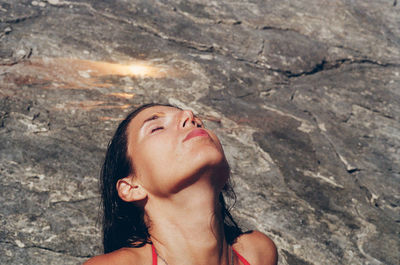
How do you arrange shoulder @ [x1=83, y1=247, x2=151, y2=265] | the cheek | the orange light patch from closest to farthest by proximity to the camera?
1. shoulder @ [x1=83, y1=247, x2=151, y2=265]
2. the cheek
3. the orange light patch

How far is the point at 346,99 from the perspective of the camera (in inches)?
165

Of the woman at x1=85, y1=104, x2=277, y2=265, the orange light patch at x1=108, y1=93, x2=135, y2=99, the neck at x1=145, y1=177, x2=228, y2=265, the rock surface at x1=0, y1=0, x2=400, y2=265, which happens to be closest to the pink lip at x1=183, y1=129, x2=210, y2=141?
the woman at x1=85, y1=104, x2=277, y2=265

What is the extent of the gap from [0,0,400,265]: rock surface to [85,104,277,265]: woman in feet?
2.04

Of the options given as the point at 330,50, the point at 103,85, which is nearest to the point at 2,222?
the point at 103,85

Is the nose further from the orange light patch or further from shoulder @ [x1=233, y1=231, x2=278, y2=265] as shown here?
the orange light patch

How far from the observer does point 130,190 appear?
6.84 ft

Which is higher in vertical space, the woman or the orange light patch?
the woman

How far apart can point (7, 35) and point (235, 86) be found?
2.02 m

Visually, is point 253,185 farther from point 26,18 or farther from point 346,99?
point 26,18

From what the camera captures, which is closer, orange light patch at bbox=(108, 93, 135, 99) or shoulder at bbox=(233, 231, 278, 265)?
shoulder at bbox=(233, 231, 278, 265)

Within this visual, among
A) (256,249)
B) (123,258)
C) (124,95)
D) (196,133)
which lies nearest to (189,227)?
(123,258)

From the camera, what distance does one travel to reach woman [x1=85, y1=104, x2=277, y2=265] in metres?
1.93

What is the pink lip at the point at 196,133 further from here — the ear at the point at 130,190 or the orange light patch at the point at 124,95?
the orange light patch at the point at 124,95

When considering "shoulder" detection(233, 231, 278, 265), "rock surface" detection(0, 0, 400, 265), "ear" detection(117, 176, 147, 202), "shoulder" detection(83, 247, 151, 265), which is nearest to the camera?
"shoulder" detection(83, 247, 151, 265)
